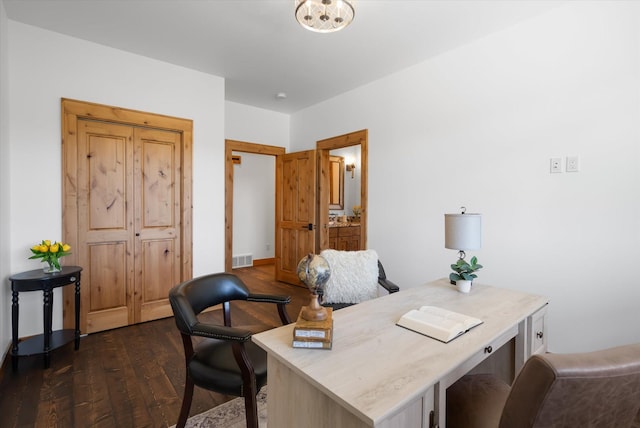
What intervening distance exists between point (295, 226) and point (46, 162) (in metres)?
2.99

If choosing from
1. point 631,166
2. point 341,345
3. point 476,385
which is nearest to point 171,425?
point 341,345

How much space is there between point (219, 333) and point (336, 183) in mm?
5017

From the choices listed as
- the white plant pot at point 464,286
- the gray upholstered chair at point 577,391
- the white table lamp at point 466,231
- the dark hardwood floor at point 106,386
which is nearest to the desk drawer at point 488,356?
the gray upholstered chair at point 577,391

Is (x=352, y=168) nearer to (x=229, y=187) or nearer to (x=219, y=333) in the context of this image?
(x=229, y=187)

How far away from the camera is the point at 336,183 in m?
6.21

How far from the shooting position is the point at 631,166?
6.90 ft

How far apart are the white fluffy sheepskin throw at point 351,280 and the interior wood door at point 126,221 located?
199 cm

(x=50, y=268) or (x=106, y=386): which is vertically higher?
(x=50, y=268)

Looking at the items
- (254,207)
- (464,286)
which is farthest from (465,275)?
(254,207)

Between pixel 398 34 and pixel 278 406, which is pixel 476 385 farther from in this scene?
pixel 398 34

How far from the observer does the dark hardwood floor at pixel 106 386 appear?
1.84m

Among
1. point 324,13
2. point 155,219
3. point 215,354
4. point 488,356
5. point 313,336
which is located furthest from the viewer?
point 155,219

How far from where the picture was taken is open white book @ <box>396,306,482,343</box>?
4.10 feet

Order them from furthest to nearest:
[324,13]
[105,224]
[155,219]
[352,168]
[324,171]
Result: [352,168] → [324,171] → [155,219] → [105,224] → [324,13]
